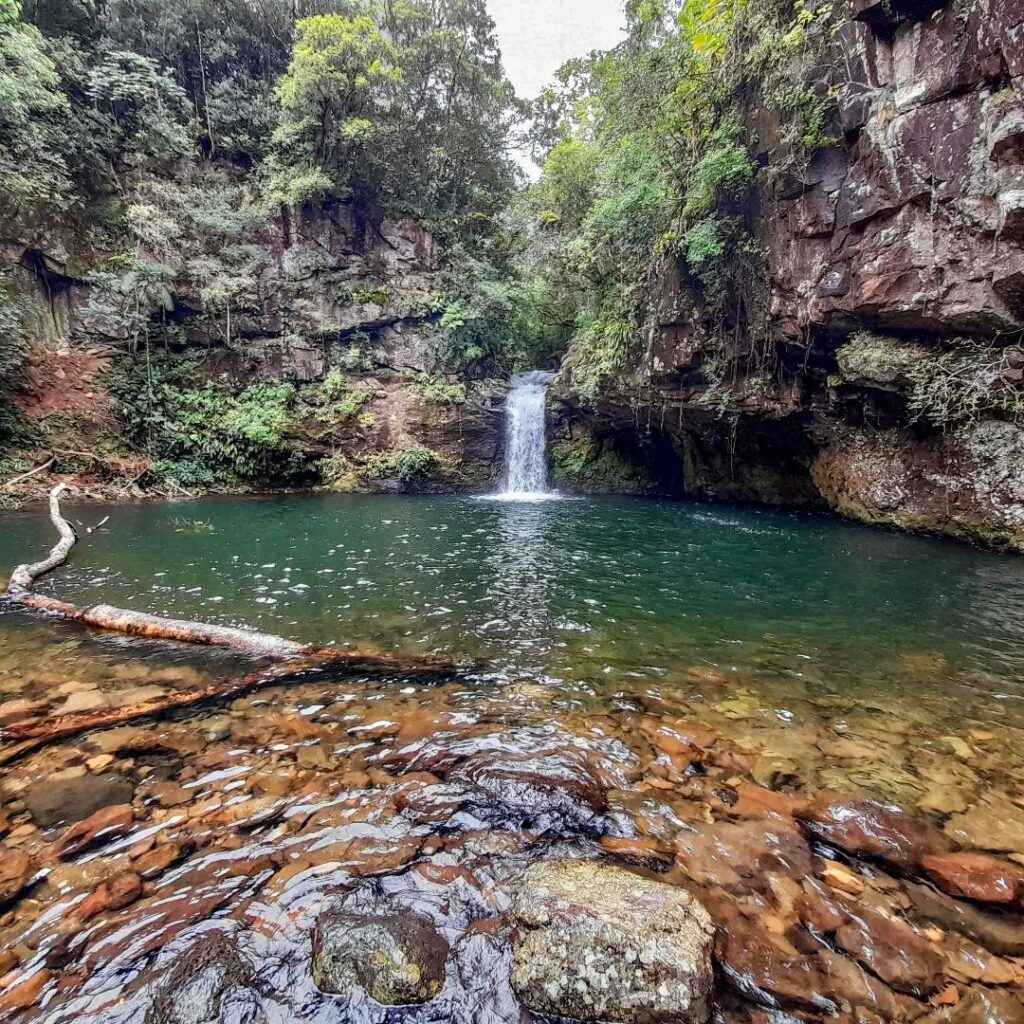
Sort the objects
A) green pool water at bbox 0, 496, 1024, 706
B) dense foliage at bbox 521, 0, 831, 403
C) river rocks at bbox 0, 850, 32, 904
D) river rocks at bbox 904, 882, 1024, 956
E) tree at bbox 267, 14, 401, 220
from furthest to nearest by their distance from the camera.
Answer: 1. tree at bbox 267, 14, 401, 220
2. dense foliage at bbox 521, 0, 831, 403
3. green pool water at bbox 0, 496, 1024, 706
4. river rocks at bbox 0, 850, 32, 904
5. river rocks at bbox 904, 882, 1024, 956

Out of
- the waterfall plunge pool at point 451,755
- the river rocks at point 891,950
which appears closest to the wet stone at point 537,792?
the waterfall plunge pool at point 451,755

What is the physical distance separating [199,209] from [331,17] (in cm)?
718

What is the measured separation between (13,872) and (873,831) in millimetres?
4061

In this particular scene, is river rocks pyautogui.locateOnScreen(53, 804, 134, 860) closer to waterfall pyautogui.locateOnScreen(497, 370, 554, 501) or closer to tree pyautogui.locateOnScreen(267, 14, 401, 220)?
waterfall pyautogui.locateOnScreen(497, 370, 554, 501)

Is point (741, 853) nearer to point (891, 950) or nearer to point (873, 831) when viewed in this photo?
point (891, 950)

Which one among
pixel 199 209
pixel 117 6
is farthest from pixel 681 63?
pixel 117 6

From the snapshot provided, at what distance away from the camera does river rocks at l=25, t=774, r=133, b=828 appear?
265cm

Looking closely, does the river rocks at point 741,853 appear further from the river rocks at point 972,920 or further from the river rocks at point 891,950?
the river rocks at point 972,920

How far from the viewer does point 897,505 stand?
36.4ft

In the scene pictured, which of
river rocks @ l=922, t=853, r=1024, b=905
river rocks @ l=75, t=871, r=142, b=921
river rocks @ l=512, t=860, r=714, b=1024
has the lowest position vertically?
river rocks @ l=922, t=853, r=1024, b=905

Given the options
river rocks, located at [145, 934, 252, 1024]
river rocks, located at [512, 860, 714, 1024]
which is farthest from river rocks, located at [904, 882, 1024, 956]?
river rocks, located at [145, 934, 252, 1024]

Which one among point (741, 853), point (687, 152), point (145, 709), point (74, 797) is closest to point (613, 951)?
point (741, 853)

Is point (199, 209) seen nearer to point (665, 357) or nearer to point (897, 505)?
point (665, 357)

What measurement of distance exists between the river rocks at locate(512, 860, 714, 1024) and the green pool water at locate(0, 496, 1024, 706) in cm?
224
